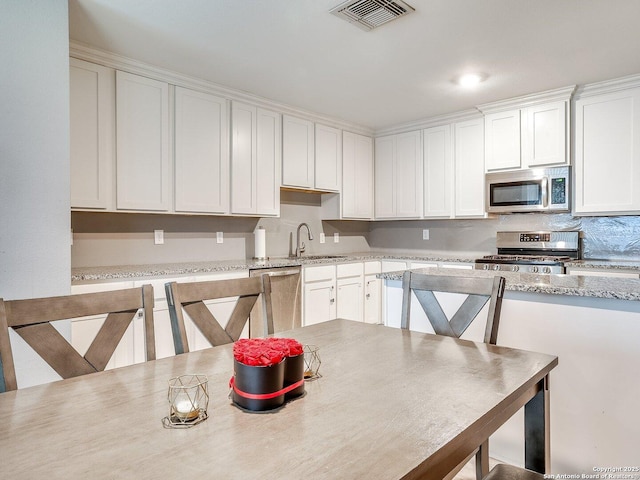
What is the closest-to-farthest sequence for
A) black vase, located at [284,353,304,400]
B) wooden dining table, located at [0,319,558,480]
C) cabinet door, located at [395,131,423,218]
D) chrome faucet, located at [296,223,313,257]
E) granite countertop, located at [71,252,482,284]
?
wooden dining table, located at [0,319,558,480], black vase, located at [284,353,304,400], granite countertop, located at [71,252,482,284], chrome faucet, located at [296,223,313,257], cabinet door, located at [395,131,423,218]

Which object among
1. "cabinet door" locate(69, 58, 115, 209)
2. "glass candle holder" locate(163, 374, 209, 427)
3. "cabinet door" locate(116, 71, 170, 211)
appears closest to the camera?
"glass candle holder" locate(163, 374, 209, 427)

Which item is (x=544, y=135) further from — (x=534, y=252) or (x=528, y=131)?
(x=534, y=252)

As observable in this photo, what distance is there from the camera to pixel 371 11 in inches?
90.8

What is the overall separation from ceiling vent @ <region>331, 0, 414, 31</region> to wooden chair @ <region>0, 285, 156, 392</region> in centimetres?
185

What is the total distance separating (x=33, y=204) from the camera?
2.03m

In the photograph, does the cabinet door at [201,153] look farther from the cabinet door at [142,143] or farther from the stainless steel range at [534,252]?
the stainless steel range at [534,252]

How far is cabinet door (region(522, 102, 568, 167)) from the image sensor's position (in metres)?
3.62

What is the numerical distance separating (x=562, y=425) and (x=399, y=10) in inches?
88.7

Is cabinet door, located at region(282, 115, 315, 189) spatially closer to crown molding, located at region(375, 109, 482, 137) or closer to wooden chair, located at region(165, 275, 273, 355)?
crown molding, located at region(375, 109, 482, 137)

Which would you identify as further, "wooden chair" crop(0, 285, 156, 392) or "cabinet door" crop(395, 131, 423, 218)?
"cabinet door" crop(395, 131, 423, 218)

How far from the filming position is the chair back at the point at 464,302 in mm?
1537

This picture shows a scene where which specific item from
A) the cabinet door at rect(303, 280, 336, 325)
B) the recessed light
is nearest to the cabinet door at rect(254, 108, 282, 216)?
the cabinet door at rect(303, 280, 336, 325)

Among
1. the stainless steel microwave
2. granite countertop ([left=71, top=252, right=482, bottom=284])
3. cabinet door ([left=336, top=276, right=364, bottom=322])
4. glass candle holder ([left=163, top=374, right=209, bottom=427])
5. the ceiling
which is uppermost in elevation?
the ceiling

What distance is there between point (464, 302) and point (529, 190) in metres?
2.70
